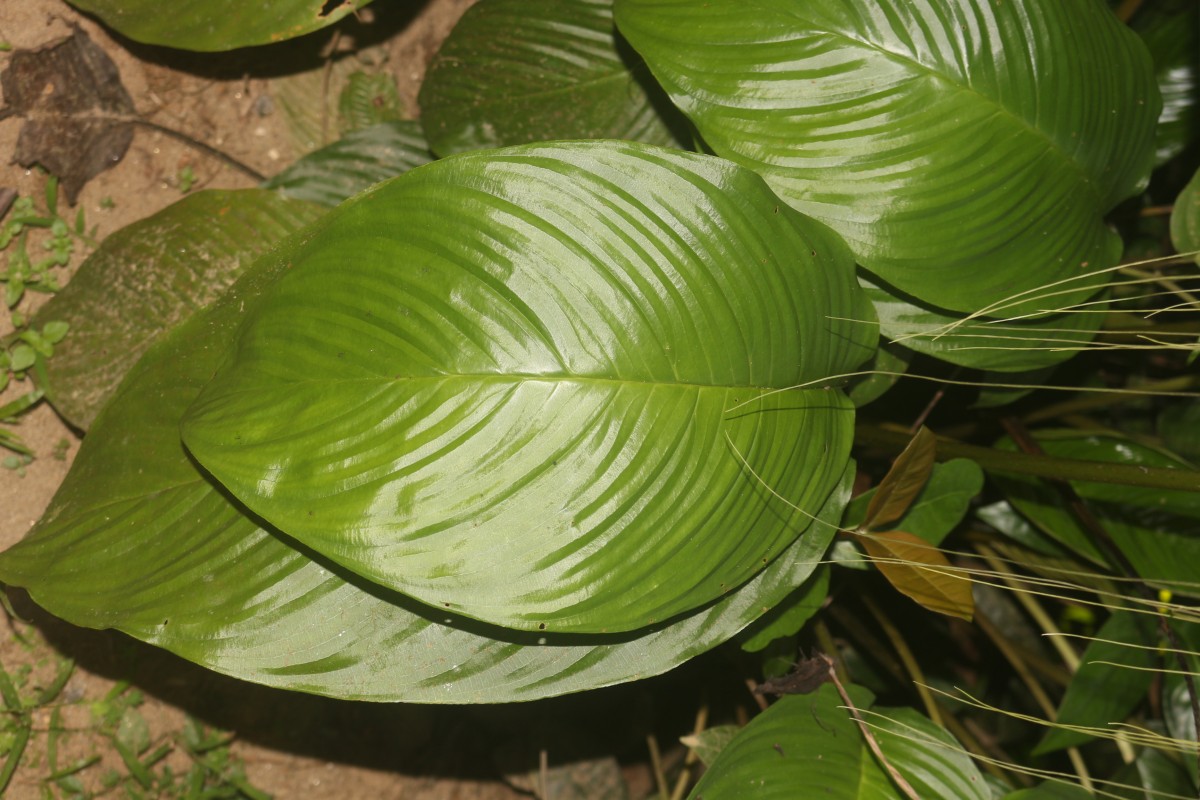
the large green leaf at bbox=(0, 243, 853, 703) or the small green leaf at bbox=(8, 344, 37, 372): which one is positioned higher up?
the small green leaf at bbox=(8, 344, 37, 372)

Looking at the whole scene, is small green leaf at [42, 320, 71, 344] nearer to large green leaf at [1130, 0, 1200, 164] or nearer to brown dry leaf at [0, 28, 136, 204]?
brown dry leaf at [0, 28, 136, 204]

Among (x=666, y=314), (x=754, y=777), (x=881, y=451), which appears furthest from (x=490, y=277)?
(x=881, y=451)

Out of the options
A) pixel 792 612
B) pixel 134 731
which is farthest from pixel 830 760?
pixel 134 731

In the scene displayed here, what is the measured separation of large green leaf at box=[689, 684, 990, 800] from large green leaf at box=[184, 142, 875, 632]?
312 millimetres

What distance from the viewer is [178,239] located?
1.46 metres

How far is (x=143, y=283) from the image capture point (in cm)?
144

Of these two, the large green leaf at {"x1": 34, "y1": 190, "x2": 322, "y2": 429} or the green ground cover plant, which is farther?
the large green leaf at {"x1": 34, "y1": 190, "x2": 322, "y2": 429}

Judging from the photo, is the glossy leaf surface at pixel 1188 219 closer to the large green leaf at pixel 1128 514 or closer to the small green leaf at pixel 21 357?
the large green leaf at pixel 1128 514

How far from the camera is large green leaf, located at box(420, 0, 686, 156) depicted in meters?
1.56

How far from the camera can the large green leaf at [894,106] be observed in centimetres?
115

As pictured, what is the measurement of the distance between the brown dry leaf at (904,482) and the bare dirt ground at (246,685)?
730 millimetres

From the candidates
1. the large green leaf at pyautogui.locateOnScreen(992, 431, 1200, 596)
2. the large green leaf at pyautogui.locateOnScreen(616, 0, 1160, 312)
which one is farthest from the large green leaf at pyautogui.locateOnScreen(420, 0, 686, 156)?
the large green leaf at pyautogui.locateOnScreen(992, 431, 1200, 596)

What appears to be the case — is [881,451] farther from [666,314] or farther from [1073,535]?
[666,314]

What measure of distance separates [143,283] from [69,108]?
0.34m
